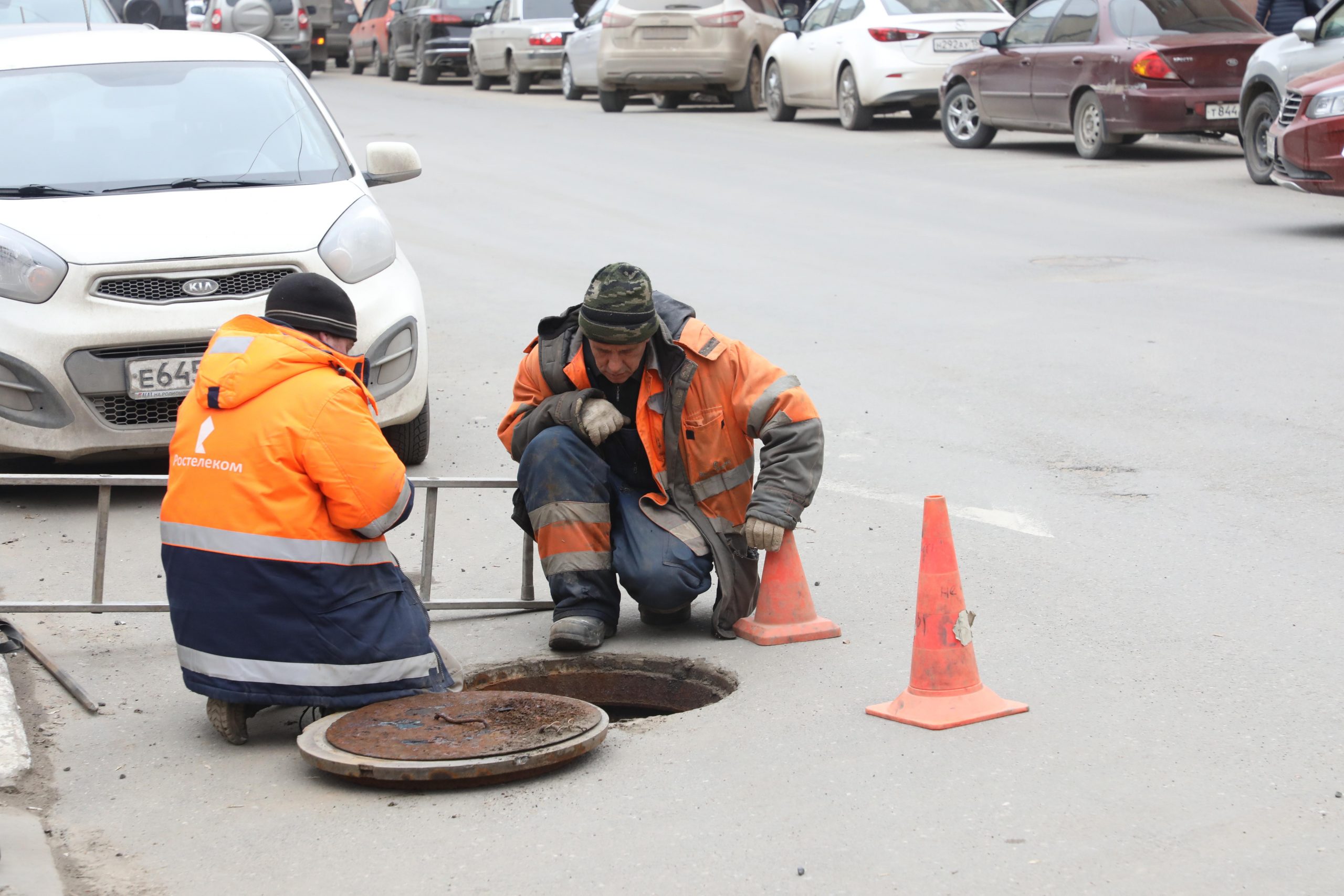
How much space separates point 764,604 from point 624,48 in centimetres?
1827

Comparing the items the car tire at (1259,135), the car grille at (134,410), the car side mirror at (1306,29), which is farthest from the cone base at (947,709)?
the car side mirror at (1306,29)

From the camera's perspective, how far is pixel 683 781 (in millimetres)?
4105

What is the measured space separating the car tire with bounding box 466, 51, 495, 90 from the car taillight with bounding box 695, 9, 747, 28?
307 inches

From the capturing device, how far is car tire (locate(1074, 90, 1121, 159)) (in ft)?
55.0

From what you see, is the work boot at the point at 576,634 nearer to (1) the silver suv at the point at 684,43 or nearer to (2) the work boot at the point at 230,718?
(2) the work boot at the point at 230,718

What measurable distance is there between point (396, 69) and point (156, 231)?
2661cm

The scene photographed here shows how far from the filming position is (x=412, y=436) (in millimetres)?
7402

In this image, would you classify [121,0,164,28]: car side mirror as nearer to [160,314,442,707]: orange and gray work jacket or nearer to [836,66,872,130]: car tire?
[160,314,442,707]: orange and gray work jacket

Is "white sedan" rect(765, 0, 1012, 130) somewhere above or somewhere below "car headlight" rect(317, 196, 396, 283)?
above

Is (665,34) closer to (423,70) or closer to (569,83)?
(569,83)

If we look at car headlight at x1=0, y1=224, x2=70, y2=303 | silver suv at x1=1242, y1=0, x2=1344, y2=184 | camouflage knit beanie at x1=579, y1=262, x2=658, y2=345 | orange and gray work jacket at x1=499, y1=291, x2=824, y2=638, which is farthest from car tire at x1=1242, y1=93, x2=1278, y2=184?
car headlight at x1=0, y1=224, x2=70, y2=303

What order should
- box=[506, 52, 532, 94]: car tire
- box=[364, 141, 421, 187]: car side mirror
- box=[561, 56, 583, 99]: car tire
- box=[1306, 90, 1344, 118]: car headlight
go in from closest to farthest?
box=[364, 141, 421, 187]: car side mirror → box=[1306, 90, 1344, 118]: car headlight → box=[561, 56, 583, 99]: car tire → box=[506, 52, 532, 94]: car tire

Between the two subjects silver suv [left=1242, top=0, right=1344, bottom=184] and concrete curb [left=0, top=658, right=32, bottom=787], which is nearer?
concrete curb [left=0, top=658, right=32, bottom=787]

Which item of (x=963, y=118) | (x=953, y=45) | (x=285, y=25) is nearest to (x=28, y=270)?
(x=963, y=118)
